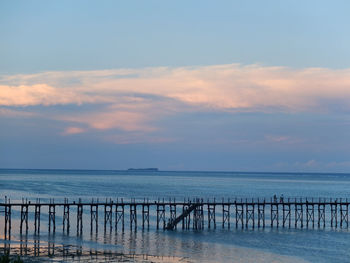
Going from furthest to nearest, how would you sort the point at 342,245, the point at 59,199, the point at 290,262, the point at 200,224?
the point at 59,199
the point at 200,224
the point at 342,245
the point at 290,262

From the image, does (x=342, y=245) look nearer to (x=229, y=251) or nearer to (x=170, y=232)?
(x=229, y=251)

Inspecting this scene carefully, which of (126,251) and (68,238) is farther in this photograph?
(68,238)

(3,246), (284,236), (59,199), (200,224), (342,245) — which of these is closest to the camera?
(3,246)

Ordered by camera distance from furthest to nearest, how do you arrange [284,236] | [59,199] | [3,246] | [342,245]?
[59,199] → [284,236] → [342,245] → [3,246]

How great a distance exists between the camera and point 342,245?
5744cm

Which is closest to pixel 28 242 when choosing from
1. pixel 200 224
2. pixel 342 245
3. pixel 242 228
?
pixel 200 224

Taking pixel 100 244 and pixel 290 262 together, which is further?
pixel 100 244

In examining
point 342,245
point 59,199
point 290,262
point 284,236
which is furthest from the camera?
point 59,199

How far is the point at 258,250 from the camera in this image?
53.6m

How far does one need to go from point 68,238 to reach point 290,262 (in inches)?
893

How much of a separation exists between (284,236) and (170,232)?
40.8 ft

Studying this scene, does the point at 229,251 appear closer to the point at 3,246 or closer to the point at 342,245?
the point at 342,245

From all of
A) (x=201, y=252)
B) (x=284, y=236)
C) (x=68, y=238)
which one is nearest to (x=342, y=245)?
(x=284, y=236)

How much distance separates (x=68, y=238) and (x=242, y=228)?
21.8m
